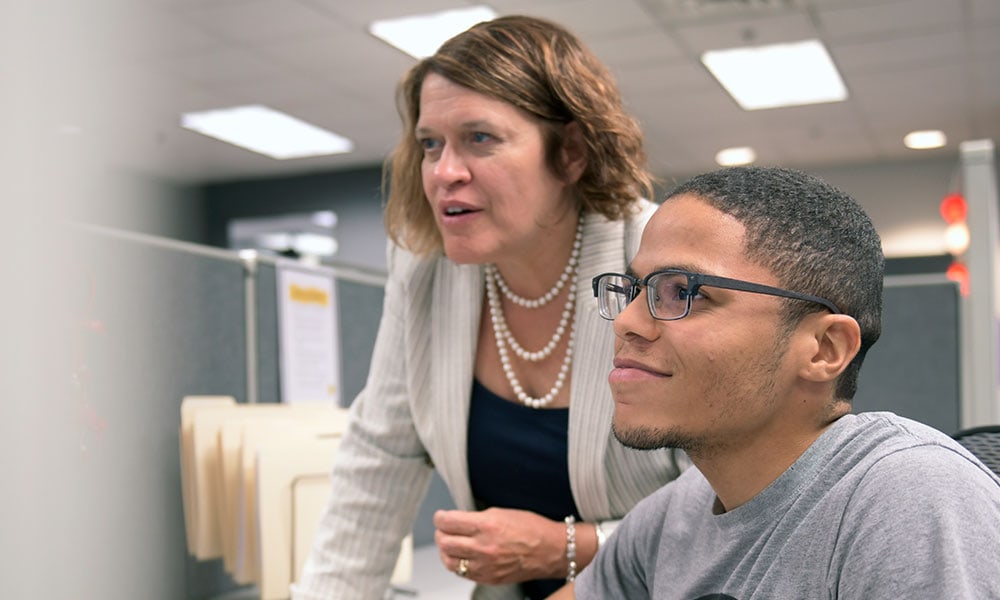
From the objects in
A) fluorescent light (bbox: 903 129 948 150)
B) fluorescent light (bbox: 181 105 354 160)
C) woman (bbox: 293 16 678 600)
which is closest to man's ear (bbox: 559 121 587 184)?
woman (bbox: 293 16 678 600)

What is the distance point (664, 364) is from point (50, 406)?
48 cm

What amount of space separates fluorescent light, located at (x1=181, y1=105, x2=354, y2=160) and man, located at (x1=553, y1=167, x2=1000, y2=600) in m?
5.06

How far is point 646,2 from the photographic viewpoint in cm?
400

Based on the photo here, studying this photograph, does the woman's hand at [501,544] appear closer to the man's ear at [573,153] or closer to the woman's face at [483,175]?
the woman's face at [483,175]

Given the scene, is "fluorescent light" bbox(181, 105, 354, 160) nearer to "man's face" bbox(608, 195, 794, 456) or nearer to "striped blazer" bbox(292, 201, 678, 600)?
"striped blazer" bbox(292, 201, 678, 600)

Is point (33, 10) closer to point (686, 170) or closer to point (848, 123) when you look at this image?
point (848, 123)

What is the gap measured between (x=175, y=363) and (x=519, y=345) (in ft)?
1.88

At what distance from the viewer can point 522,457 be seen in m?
1.08

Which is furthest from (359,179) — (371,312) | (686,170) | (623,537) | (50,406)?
(50,406)

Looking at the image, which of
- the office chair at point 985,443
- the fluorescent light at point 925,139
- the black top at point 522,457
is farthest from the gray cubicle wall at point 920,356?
the fluorescent light at point 925,139

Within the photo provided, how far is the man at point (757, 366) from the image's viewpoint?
0.61m

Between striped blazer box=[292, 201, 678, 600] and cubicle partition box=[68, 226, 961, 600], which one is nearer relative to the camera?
cubicle partition box=[68, 226, 961, 600]

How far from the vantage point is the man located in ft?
2.00

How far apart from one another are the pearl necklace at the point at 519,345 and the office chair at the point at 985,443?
0.44m
